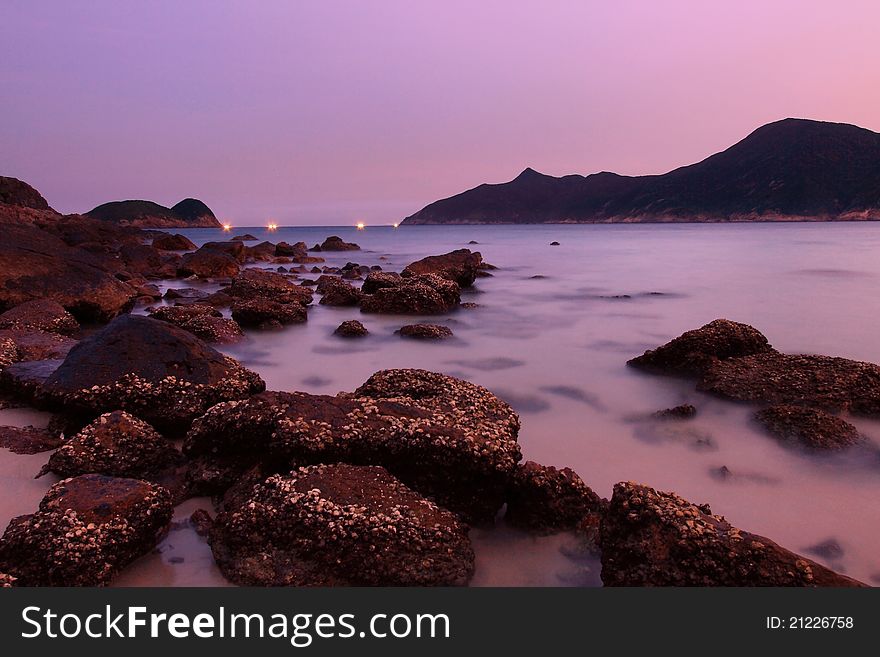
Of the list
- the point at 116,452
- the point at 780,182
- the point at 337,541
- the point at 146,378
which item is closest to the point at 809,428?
the point at 337,541

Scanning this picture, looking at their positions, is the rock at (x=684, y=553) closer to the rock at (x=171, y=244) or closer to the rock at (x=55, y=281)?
the rock at (x=55, y=281)

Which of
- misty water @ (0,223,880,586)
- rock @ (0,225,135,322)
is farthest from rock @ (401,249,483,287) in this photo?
rock @ (0,225,135,322)

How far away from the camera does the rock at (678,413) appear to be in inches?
254

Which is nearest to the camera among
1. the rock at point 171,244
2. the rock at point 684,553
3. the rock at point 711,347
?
the rock at point 684,553

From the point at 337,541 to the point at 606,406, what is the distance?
4752mm

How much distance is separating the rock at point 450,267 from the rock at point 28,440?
1370 centimetres

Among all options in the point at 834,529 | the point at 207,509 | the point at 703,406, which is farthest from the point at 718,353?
the point at 207,509

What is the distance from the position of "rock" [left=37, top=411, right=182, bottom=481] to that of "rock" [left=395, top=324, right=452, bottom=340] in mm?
6692

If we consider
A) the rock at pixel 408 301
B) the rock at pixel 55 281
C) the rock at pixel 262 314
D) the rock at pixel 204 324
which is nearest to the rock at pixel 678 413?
the rock at pixel 204 324

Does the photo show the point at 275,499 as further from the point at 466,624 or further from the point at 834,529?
the point at 834,529

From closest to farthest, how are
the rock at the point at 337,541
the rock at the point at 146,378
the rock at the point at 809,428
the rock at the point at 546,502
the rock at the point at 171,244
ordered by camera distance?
1. the rock at the point at 337,541
2. the rock at the point at 546,502
3. the rock at the point at 146,378
4. the rock at the point at 809,428
5. the rock at the point at 171,244

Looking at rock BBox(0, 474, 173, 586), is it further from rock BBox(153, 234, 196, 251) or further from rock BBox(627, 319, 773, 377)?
rock BBox(153, 234, 196, 251)

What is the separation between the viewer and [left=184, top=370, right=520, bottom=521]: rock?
4074mm

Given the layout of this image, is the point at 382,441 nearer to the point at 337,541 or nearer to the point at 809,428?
the point at 337,541
